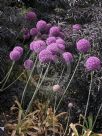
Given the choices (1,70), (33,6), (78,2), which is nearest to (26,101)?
(1,70)

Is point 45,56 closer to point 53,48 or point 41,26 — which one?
point 53,48

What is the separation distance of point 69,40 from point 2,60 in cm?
97

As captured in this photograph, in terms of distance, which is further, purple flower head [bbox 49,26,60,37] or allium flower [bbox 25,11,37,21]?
allium flower [bbox 25,11,37,21]

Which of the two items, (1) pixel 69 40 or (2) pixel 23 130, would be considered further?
(1) pixel 69 40

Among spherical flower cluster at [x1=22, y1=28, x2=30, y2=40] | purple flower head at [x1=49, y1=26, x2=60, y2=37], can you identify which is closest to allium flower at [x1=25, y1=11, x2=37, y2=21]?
spherical flower cluster at [x1=22, y1=28, x2=30, y2=40]

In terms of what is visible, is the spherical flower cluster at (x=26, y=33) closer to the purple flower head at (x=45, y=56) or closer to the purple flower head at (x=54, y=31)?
the purple flower head at (x=54, y=31)

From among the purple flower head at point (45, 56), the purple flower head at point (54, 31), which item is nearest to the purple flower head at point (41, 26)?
the purple flower head at point (54, 31)

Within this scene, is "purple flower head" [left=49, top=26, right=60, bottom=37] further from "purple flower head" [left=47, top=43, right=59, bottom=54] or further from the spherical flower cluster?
the spherical flower cluster

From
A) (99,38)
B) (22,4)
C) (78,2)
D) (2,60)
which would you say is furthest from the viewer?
(22,4)

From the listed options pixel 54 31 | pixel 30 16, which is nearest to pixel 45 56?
pixel 54 31

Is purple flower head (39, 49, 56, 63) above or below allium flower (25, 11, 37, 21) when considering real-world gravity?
below

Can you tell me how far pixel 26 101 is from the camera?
17.7ft

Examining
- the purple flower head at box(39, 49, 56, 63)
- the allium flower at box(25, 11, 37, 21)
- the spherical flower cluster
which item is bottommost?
the spherical flower cluster

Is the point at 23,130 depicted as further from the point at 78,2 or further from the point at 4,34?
the point at 78,2
